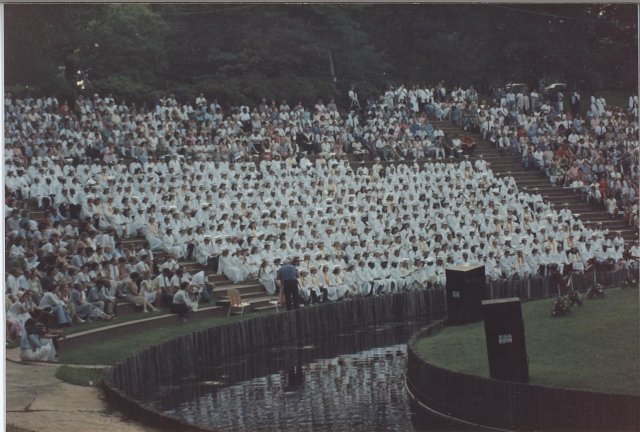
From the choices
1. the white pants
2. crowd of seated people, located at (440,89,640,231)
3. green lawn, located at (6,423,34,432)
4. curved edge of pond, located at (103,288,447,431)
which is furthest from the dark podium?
green lawn, located at (6,423,34,432)

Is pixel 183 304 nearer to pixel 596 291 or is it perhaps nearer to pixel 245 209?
pixel 245 209

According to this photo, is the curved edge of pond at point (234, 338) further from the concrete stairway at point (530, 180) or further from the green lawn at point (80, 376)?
the concrete stairway at point (530, 180)

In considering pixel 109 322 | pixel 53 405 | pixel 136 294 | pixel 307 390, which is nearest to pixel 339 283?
pixel 307 390

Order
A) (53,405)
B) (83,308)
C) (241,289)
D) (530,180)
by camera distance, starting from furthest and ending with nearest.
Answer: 1. (530,180)
2. (241,289)
3. (83,308)
4. (53,405)

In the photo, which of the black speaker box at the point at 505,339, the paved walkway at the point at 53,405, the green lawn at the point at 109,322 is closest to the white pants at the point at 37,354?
the paved walkway at the point at 53,405

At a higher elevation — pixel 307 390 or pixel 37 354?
pixel 37 354

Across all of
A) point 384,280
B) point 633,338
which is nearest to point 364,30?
Answer: point 384,280
